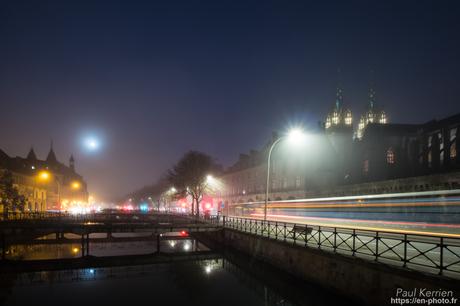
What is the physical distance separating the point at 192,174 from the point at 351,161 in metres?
35.4

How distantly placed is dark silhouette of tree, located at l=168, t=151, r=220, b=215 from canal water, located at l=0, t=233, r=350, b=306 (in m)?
36.6

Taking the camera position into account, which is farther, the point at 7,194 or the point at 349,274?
the point at 7,194

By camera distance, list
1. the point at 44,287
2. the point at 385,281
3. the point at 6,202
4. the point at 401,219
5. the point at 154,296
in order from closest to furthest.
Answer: the point at 385,281 → the point at 154,296 → the point at 44,287 → the point at 401,219 → the point at 6,202

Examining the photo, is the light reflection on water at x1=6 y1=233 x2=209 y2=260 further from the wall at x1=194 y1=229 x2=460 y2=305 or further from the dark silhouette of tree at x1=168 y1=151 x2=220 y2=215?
the dark silhouette of tree at x1=168 y1=151 x2=220 y2=215

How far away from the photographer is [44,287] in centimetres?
2222

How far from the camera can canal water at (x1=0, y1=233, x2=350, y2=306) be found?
1916 centimetres

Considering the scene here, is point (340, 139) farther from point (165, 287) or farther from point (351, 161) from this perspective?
point (165, 287)

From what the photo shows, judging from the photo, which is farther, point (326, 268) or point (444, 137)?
point (444, 137)

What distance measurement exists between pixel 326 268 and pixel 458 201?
9928mm

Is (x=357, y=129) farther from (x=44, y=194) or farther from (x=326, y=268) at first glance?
(x=326, y=268)

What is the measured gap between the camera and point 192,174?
6694 centimetres

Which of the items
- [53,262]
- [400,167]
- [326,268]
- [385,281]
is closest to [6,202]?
[53,262]

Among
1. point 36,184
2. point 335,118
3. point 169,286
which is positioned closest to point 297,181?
point 169,286

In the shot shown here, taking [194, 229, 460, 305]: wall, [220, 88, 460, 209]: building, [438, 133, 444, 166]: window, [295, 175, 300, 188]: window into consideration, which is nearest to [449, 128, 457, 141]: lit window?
[220, 88, 460, 209]: building
